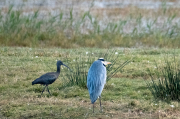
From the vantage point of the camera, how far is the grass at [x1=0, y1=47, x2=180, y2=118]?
5766 millimetres

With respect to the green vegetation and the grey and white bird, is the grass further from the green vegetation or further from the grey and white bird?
the green vegetation

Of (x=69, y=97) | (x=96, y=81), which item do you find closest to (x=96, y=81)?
(x=96, y=81)

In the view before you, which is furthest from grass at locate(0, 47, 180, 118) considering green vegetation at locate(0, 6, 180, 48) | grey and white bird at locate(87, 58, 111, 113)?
green vegetation at locate(0, 6, 180, 48)

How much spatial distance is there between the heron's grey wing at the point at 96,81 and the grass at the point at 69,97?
34 cm

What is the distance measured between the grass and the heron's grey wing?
13.5 inches

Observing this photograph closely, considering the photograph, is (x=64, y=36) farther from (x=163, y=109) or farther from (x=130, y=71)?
(x=163, y=109)

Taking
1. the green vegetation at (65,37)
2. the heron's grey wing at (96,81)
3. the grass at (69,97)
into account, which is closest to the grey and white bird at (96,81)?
the heron's grey wing at (96,81)

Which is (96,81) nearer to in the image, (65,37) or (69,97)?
(69,97)

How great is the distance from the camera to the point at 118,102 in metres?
6.50

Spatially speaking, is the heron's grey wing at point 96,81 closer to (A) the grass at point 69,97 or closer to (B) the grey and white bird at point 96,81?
(B) the grey and white bird at point 96,81

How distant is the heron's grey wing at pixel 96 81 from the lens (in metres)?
5.58

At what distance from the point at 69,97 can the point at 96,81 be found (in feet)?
4.41

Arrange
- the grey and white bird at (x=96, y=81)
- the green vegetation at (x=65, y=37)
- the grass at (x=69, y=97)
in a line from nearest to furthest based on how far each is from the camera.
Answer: the grey and white bird at (x=96, y=81) → the grass at (x=69, y=97) → the green vegetation at (x=65, y=37)

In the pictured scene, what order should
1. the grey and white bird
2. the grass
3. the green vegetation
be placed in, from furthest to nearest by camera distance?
1. the green vegetation
2. the grass
3. the grey and white bird
